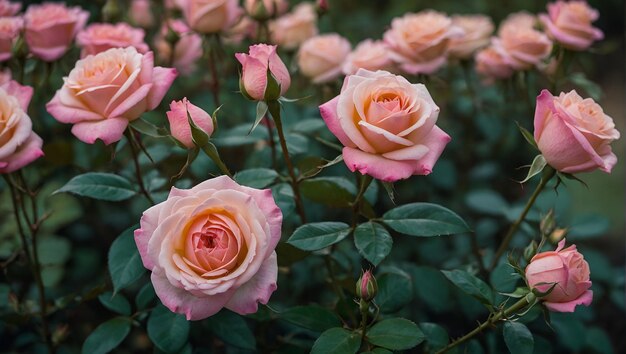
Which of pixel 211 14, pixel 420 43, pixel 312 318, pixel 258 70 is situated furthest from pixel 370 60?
pixel 312 318

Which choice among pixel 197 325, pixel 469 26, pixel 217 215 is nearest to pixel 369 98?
pixel 217 215

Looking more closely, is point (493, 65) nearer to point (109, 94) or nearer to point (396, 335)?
point (396, 335)

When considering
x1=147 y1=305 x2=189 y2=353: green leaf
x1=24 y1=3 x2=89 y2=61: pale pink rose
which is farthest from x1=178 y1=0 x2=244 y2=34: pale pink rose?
x1=147 y1=305 x2=189 y2=353: green leaf

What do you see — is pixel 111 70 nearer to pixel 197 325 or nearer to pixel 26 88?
pixel 26 88

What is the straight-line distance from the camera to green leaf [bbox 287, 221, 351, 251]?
0.95 meters

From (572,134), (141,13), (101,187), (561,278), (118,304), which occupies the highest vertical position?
(572,134)

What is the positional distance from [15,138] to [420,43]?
2.60 feet

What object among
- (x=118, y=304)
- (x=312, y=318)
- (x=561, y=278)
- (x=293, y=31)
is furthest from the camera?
(x=293, y=31)

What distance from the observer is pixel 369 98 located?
3.00ft

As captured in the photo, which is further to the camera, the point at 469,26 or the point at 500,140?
the point at 500,140

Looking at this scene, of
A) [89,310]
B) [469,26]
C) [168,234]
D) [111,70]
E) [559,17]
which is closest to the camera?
[168,234]

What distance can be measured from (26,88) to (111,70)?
22 cm

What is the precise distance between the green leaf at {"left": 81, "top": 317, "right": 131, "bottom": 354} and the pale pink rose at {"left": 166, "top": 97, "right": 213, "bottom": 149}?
38cm

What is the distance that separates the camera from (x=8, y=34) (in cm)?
128
